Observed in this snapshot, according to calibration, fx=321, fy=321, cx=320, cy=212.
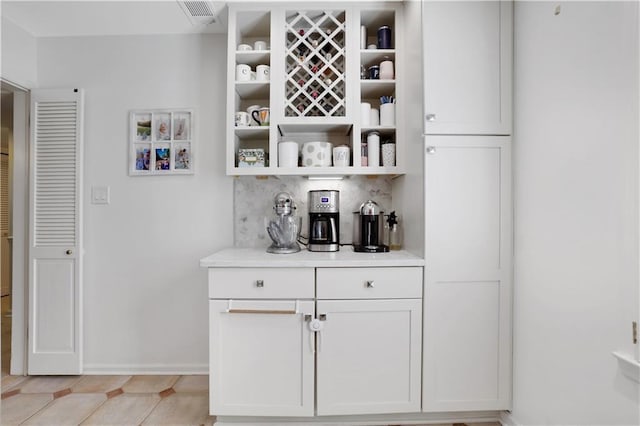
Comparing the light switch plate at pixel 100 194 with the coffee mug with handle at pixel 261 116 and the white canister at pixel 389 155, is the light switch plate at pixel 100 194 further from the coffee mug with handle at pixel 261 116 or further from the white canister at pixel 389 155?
the white canister at pixel 389 155

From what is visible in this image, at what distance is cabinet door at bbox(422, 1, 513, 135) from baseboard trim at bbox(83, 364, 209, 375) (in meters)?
2.12

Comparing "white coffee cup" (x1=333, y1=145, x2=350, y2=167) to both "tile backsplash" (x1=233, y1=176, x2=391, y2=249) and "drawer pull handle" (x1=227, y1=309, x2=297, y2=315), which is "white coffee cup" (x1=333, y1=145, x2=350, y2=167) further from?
"drawer pull handle" (x1=227, y1=309, x2=297, y2=315)

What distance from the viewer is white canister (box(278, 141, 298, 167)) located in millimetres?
1904

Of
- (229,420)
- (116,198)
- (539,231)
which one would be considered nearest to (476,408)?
(539,231)

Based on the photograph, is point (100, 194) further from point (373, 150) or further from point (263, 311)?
point (373, 150)

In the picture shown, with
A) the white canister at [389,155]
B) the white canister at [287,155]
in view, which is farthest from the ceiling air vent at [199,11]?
the white canister at [389,155]

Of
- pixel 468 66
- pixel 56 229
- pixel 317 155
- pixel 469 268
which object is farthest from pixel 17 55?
pixel 469 268

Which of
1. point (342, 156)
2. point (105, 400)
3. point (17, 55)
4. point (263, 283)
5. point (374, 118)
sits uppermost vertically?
point (17, 55)

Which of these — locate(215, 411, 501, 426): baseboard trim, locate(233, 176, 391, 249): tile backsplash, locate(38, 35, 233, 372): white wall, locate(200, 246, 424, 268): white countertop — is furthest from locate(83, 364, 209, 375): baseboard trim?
locate(200, 246, 424, 268): white countertop

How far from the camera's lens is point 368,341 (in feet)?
5.23

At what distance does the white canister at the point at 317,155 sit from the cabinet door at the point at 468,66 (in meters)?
0.60

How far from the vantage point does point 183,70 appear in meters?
2.21

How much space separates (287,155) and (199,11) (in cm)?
103

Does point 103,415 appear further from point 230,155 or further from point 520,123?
point 520,123
